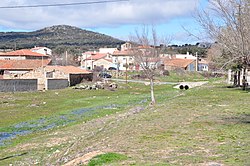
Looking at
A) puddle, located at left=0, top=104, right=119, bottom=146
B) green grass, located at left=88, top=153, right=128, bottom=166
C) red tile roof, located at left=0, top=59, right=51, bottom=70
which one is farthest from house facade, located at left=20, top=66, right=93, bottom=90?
green grass, located at left=88, top=153, right=128, bottom=166

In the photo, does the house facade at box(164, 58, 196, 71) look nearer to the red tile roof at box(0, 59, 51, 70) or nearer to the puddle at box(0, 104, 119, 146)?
the red tile roof at box(0, 59, 51, 70)

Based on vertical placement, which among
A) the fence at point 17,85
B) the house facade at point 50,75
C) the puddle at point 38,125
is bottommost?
the puddle at point 38,125

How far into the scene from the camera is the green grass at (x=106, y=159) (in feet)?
39.8

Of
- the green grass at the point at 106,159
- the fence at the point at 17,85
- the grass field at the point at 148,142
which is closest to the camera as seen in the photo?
the green grass at the point at 106,159

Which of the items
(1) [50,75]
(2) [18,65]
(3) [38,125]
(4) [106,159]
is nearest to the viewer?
(4) [106,159]

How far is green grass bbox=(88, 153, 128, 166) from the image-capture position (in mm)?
12133

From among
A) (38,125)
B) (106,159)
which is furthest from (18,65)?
(106,159)

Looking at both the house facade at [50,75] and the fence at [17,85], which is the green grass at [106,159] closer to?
the fence at [17,85]

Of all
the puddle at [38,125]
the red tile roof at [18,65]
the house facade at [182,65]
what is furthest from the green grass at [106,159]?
the house facade at [182,65]

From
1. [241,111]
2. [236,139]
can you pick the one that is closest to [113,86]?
[241,111]

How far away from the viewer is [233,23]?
14289mm

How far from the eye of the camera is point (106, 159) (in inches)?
490

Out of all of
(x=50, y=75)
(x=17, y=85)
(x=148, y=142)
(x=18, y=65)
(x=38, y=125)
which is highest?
(x=18, y=65)

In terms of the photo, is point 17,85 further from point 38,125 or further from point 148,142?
point 148,142
